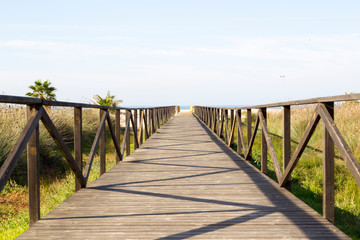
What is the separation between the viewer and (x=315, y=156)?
820cm

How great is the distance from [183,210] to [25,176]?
209 inches

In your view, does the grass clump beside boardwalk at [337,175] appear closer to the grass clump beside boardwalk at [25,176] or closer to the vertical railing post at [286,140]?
the vertical railing post at [286,140]

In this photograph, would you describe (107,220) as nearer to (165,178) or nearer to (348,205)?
(165,178)

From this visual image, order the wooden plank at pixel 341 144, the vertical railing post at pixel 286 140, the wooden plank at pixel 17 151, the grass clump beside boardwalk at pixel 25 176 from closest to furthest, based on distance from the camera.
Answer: the wooden plank at pixel 17 151, the wooden plank at pixel 341 144, the vertical railing post at pixel 286 140, the grass clump beside boardwalk at pixel 25 176

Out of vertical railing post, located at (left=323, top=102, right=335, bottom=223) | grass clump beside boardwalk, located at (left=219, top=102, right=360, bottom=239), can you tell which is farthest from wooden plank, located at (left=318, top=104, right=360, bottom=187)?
grass clump beside boardwalk, located at (left=219, top=102, right=360, bottom=239)

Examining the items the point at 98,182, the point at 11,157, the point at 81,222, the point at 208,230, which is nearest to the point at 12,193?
the point at 98,182

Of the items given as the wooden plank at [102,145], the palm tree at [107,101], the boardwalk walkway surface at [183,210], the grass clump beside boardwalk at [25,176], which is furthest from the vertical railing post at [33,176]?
the palm tree at [107,101]

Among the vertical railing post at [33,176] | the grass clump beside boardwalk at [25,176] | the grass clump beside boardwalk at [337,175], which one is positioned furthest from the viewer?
the grass clump beside boardwalk at [25,176]

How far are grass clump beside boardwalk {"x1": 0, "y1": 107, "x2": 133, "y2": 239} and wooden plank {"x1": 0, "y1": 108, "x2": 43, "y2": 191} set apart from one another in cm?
148

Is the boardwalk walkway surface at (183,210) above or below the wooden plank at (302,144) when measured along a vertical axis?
below

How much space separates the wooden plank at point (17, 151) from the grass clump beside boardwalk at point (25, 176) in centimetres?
148

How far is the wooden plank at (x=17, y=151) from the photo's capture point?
97.9 inches

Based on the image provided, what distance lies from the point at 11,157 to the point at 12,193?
4.38 m

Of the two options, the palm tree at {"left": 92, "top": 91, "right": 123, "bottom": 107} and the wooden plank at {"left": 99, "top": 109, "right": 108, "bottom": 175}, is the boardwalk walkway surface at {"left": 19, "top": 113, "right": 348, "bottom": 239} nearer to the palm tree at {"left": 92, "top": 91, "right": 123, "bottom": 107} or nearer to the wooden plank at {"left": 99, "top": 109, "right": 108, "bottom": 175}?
the wooden plank at {"left": 99, "top": 109, "right": 108, "bottom": 175}
